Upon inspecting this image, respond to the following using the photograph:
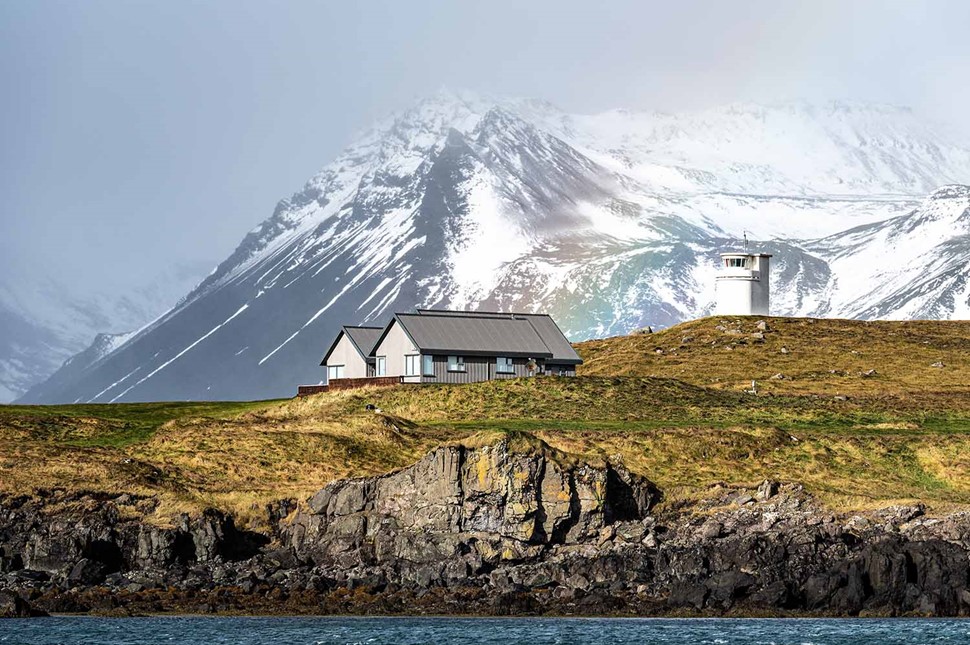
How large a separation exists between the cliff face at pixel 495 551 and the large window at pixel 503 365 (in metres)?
41.1

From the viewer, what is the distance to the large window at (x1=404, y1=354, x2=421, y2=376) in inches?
4862

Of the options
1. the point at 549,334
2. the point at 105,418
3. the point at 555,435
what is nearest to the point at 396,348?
the point at 549,334

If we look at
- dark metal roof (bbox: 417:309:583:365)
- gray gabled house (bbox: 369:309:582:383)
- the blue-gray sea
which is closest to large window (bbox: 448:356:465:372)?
gray gabled house (bbox: 369:309:582:383)

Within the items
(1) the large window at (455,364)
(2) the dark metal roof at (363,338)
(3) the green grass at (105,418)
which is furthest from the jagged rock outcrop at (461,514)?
(2) the dark metal roof at (363,338)

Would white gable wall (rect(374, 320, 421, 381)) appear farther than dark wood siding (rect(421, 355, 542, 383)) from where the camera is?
Yes

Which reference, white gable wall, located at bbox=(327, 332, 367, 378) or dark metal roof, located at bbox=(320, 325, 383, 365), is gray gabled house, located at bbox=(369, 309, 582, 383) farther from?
white gable wall, located at bbox=(327, 332, 367, 378)

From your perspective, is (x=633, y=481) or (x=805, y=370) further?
(x=805, y=370)

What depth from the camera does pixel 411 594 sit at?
7694 cm

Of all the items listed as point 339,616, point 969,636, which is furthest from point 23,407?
point 969,636

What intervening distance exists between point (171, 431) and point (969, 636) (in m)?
46.8

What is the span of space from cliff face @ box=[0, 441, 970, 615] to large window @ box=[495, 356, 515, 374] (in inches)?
1616

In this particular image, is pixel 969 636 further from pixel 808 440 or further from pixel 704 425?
pixel 704 425

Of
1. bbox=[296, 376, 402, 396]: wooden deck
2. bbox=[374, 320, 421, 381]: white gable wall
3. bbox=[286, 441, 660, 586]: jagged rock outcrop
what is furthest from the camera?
bbox=[374, 320, 421, 381]: white gable wall

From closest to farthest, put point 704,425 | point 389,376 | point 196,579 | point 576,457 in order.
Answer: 1. point 196,579
2. point 576,457
3. point 704,425
4. point 389,376
